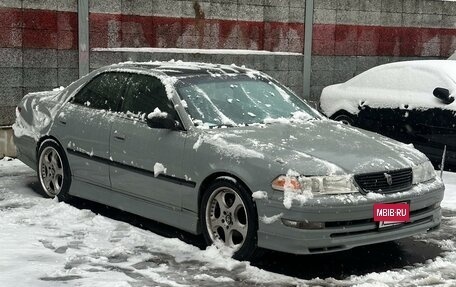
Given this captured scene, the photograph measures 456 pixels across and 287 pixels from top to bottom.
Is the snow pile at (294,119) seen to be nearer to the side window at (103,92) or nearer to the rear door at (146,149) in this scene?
the rear door at (146,149)

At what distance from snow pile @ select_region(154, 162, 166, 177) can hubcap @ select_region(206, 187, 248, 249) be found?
0.54 metres

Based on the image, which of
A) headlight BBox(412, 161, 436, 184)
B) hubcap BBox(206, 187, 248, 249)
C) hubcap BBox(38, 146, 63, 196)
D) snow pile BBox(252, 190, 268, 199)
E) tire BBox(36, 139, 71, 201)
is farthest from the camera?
hubcap BBox(38, 146, 63, 196)

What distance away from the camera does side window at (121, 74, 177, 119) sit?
239 inches

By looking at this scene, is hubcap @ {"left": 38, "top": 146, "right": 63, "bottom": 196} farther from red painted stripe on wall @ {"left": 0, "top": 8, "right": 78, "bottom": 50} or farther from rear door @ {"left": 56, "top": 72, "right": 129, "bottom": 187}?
red painted stripe on wall @ {"left": 0, "top": 8, "right": 78, "bottom": 50}

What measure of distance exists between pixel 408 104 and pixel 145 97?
14.3ft

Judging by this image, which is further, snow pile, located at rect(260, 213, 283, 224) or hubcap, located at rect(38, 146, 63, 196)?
hubcap, located at rect(38, 146, 63, 196)

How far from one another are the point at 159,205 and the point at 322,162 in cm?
144

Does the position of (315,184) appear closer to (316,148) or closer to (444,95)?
(316,148)

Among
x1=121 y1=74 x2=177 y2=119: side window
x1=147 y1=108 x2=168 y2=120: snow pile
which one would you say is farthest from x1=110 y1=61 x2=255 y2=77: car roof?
x1=147 y1=108 x2=168 y2=120: snow pile

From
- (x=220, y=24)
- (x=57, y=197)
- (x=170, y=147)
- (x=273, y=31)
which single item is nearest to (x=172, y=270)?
(x=170, y=147)

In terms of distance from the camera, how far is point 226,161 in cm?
529

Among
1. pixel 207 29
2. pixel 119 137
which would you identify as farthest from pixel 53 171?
pixel 207 29

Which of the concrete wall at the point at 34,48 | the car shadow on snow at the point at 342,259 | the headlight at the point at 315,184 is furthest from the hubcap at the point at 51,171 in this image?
the headlight at the point at 315,184

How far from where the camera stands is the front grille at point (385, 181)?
5.11 meters
